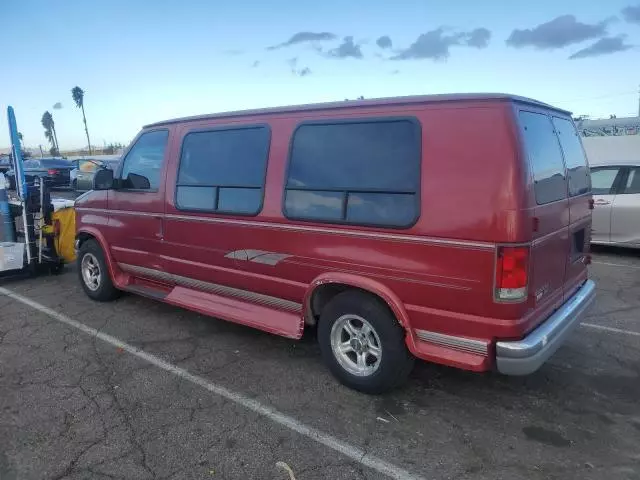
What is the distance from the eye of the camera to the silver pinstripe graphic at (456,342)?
3.08 metres

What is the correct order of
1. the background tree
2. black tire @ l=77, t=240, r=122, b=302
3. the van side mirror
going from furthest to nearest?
the background tree → black tire @ l=77, t=240, r=122, b=302 → the van side mirror

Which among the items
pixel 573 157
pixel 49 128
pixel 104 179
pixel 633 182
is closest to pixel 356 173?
pixel 573 157

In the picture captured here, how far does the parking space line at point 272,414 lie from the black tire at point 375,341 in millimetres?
574

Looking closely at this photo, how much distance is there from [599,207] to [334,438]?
7.06m

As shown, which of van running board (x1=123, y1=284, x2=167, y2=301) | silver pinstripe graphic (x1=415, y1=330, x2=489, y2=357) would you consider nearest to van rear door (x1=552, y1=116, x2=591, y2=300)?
silver pinstripe graphic (x1=415, y1=330, x2=489, y2=357)

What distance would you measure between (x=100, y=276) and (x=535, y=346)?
4.91 meters

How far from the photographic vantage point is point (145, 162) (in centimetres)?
522

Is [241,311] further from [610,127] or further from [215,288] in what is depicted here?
[610,127]

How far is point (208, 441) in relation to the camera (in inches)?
123

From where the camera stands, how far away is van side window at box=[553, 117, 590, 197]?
3.75m

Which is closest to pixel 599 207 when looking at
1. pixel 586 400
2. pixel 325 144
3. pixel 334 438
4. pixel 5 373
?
pixel 586 400

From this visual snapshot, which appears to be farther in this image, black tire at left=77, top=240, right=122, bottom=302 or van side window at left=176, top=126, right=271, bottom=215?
black tire at left=77, top=240, right=122, bottom=302

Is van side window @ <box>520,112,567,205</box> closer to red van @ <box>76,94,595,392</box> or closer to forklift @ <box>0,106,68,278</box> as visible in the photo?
red van @ <box>76,94,595,392</box>

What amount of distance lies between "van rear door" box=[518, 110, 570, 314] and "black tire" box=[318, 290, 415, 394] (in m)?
0.94
